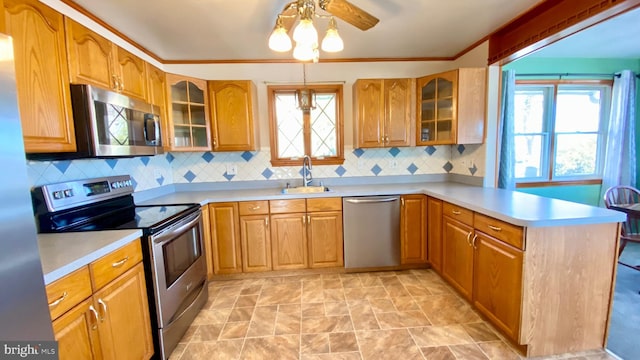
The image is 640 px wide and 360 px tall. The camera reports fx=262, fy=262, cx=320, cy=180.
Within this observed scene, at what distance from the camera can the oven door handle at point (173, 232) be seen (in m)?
1.62

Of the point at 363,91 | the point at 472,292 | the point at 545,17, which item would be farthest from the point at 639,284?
the point at 363,91

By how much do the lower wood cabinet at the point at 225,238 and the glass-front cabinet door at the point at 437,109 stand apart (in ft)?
7.12

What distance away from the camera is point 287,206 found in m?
2.67

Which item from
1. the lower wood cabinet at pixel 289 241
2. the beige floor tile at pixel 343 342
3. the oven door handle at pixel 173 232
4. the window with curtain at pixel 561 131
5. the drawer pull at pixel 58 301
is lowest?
the beige floor tile at pixel 343 342

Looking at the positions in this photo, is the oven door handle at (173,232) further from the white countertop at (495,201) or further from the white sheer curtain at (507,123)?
the white sheer curtain at (507,123)

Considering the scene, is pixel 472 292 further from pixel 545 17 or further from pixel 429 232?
pixel 545 17

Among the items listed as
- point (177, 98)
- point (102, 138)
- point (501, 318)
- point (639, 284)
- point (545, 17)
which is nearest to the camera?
point (102, 138)

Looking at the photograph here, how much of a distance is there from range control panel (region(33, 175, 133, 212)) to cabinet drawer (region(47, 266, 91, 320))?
69cm

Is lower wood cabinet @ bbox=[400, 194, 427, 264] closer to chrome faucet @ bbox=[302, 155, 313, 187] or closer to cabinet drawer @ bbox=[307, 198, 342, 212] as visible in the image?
cabinet drawer @ bbox=[307, 198, 342, 212]

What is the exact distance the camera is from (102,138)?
1612mm

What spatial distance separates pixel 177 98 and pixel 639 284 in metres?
4.69

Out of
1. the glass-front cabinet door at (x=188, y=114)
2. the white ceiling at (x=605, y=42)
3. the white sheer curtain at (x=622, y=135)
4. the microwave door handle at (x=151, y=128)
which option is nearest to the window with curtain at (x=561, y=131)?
the white sheer curtain at (x=622, y=135)

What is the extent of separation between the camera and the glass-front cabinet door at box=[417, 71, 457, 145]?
2.63m

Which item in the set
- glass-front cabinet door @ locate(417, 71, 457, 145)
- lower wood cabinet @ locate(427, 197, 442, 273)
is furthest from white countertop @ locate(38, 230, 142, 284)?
glass-front cabinet door @ locate(417, 71, 457, 145)
